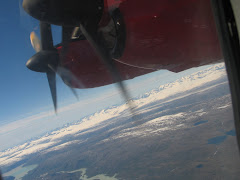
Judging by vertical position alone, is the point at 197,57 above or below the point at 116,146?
above

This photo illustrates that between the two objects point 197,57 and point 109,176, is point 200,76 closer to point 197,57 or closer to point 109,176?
point 109,176

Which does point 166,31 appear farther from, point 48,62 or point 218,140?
point 218,140

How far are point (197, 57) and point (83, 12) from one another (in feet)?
6.72

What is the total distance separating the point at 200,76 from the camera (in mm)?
197750

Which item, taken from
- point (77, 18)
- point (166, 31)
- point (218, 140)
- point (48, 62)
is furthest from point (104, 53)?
point (218, 140)

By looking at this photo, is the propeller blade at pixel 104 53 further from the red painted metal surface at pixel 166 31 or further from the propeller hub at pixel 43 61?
the propeller hub at pixel 43 61

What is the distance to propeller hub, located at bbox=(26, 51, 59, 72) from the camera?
3.33 meters

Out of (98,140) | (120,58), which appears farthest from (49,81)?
(98,140)

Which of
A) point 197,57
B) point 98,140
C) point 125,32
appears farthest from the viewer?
point 98,140

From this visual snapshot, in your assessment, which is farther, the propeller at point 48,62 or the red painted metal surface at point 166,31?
the propeller at point 48,62

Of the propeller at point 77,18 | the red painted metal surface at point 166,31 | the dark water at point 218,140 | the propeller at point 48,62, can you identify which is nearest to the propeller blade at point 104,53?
the propeller at point 77,18

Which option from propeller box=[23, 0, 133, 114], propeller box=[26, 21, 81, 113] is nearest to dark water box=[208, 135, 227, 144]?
propeller box=[26, 21, 81, 113]

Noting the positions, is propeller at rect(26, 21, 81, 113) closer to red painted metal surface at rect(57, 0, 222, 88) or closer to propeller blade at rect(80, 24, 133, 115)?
propeller blade at rect(80, 24, 133, 115)

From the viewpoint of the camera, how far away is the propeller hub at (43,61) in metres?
3.33
